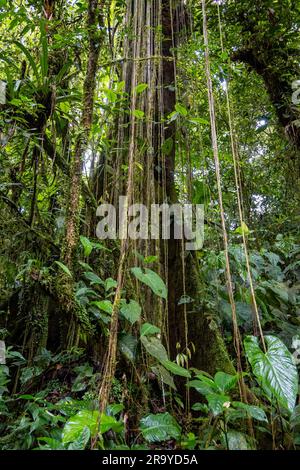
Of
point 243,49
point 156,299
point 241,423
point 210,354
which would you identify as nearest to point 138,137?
point 156,299

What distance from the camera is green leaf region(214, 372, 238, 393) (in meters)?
1.14

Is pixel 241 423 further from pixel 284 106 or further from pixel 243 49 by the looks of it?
pixel 243 49

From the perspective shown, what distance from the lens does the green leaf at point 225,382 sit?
3.73ft

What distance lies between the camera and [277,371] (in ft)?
3.28

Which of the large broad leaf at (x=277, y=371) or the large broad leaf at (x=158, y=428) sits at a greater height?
the large broad leaf at (x=277, y=371)

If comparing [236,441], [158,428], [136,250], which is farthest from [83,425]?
[136,250]

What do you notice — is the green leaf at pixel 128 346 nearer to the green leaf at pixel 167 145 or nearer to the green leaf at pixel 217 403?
the green leaf at pixel 217 403

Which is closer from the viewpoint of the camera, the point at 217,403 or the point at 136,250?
the point at 217,403

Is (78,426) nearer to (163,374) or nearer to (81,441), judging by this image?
(81,441)

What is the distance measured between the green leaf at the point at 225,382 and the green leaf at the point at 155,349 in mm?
205

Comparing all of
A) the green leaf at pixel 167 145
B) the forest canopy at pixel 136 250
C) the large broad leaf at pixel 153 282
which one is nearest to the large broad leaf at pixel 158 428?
the forest canopy at pixel 136 250

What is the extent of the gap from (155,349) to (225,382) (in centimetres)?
28

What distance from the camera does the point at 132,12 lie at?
222cm

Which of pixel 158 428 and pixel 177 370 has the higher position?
pixel 177 370
